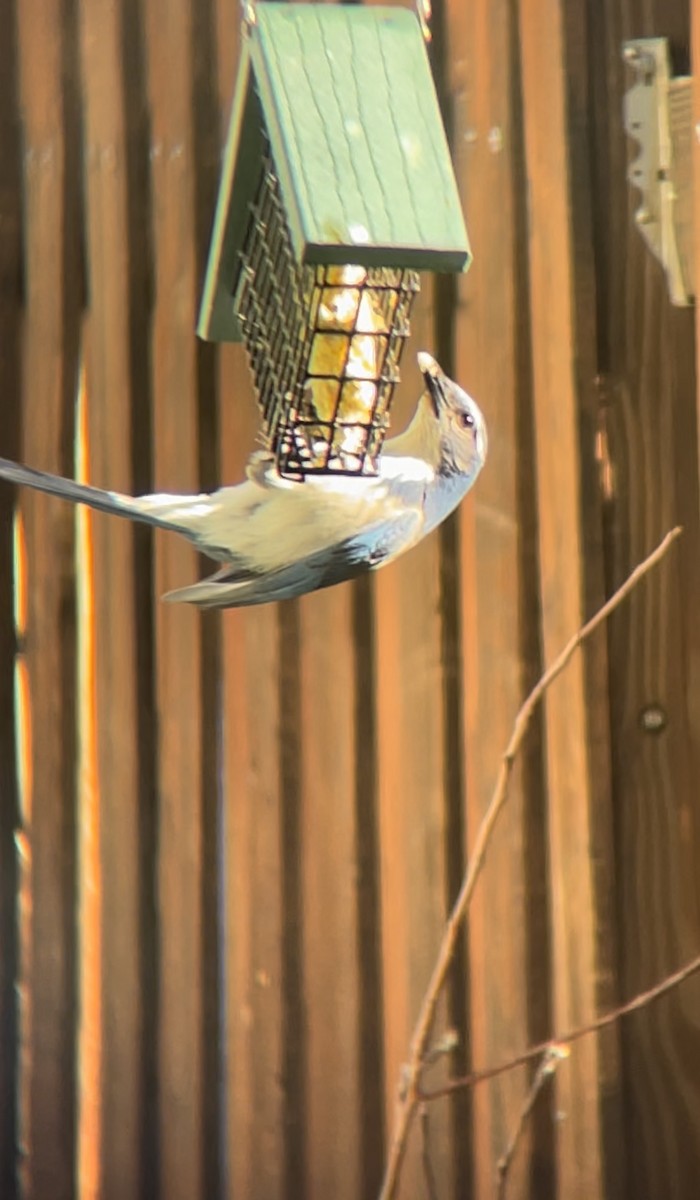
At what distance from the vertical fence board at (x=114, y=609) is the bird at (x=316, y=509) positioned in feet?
→ 3.39

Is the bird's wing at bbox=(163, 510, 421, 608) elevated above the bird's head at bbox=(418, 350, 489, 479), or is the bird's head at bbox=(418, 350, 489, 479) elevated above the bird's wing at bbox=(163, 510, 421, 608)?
the bird's head at bbox=(418, 350, 489, 479)

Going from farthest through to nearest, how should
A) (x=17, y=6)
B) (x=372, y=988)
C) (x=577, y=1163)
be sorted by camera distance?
(x=17, y=6) → (x=372, y=988) → (x=577, y=1163)

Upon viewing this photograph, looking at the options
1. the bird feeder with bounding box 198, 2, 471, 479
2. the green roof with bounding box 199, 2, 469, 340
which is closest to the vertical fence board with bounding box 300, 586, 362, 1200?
the bird feeder with bounding box 198, 2, 471, 479

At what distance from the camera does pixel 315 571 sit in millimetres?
1328

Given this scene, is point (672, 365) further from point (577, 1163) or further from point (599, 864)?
point (577, 1163)

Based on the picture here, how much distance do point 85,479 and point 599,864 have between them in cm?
98

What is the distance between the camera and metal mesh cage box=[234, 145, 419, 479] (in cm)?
131

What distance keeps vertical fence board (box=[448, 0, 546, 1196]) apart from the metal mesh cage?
84 cm

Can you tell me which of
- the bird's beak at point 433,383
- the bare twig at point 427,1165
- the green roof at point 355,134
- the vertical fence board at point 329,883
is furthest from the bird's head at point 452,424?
the vertical fence board at point 329,883

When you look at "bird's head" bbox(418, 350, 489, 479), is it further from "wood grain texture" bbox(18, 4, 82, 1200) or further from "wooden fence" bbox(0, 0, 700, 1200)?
"wood grain texture" bbox(18, 4, 82, 1200)

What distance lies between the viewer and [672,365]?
2.18m

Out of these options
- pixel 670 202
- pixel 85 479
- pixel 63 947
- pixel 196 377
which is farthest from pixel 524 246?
pixel 63 947

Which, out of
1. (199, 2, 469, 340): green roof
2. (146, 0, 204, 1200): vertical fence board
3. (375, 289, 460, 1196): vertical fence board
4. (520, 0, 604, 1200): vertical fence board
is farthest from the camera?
(146, 0, 204, 1200): vertical fence board

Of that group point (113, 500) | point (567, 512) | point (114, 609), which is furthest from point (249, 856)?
point (113, 500)
